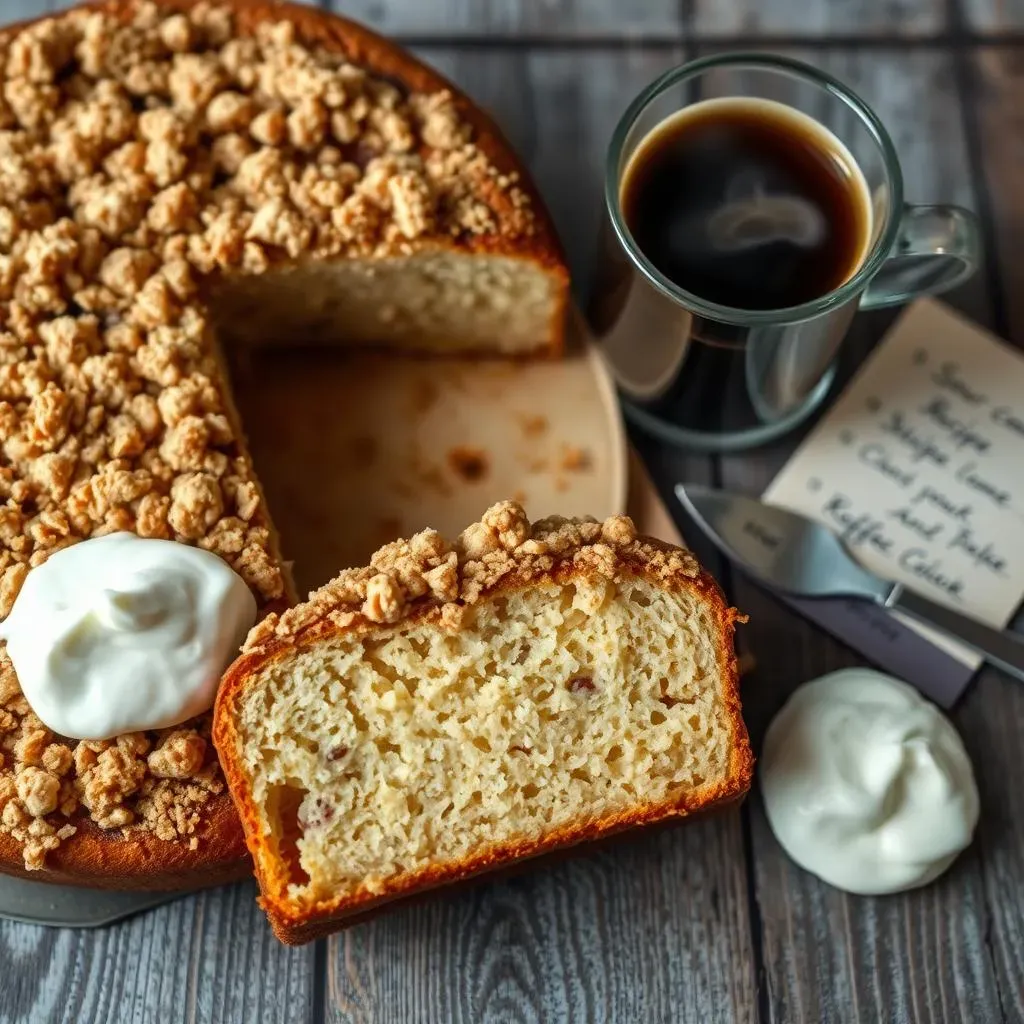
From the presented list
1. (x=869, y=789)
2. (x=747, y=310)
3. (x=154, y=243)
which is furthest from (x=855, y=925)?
(x=154, y=243)

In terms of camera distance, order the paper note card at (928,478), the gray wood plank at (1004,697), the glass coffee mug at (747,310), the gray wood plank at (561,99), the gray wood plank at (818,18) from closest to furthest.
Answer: the glass coffee mug at (747,310), the gray wood plank at (1004,697), the paper note card at (928,478), the gray wood plank at (561,99), the gray wood plank at (818,18)

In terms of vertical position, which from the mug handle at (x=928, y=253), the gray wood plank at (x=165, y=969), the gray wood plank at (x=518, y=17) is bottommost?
the gray wood plank at (x=165, y=969)

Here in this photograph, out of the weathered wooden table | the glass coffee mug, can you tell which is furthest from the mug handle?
the weathered wooden table

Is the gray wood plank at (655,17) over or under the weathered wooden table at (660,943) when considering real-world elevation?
over

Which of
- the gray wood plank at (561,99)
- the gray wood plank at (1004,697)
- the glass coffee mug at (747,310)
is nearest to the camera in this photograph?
the glass coffee mug at (747,310)

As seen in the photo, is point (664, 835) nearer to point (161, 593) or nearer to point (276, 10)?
point (161, 593)

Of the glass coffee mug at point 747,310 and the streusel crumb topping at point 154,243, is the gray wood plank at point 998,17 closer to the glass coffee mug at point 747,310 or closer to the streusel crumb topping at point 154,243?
the glass coffee mug at point 747,310

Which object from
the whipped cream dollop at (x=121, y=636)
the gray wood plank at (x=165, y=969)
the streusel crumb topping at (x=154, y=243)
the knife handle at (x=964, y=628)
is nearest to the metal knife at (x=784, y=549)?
the knife handle at (x=964, y=628)
